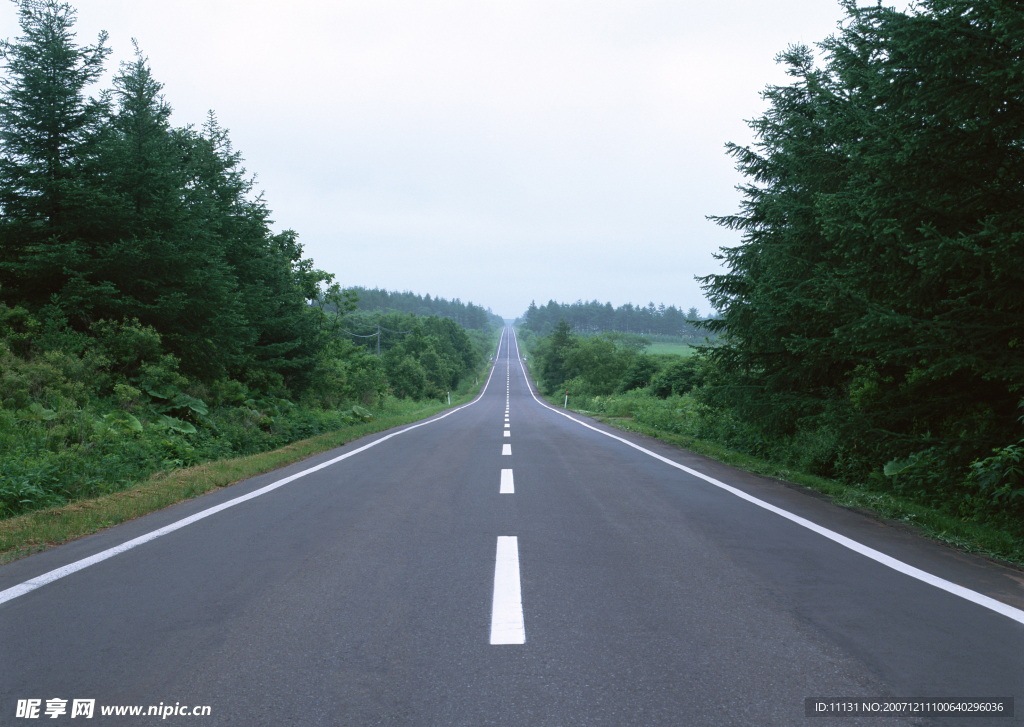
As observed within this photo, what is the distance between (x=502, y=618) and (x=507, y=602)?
0.27 meters

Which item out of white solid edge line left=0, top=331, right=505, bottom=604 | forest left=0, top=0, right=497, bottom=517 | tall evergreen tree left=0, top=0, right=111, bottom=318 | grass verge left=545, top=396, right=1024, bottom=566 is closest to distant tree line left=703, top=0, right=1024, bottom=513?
grass verge left=545, top=396, right=1024, bottom=566

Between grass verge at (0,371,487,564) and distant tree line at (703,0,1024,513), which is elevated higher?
distant tree line at (703,0,1024,513)

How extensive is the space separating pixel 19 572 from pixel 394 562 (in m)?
2.94

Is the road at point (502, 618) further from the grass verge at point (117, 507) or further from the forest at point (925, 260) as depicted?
the forest at point (925, 260)

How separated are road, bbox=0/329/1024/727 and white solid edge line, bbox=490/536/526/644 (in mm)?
21

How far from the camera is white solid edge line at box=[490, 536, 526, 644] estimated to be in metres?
3.35

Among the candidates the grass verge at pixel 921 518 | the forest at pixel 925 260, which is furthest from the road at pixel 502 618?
the forest at pixel 925 260

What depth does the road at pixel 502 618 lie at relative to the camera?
8.94 ft

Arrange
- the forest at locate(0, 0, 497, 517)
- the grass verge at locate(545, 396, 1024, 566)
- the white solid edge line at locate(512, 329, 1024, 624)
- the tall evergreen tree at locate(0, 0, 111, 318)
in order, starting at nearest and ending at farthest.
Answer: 1. the white solid edge line at locate(512, 329, 1024, 624)
2. the grass verge at locate(545, 396, 1024, 566)
3. the forest at locate(0, 0, 497, 517)
4. the tall evergreen tree at locate(0, 0, 111, 318)

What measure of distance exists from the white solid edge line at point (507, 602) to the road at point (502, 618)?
2 cm

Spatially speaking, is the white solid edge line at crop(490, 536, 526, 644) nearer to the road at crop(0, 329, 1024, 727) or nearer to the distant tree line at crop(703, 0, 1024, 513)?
the road at crop(0, 329, 1024, 727)

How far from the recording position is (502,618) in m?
3.58

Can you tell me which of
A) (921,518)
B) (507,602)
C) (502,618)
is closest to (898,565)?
(921,518)

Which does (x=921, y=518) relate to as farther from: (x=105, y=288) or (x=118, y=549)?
(x=105, y=288)
